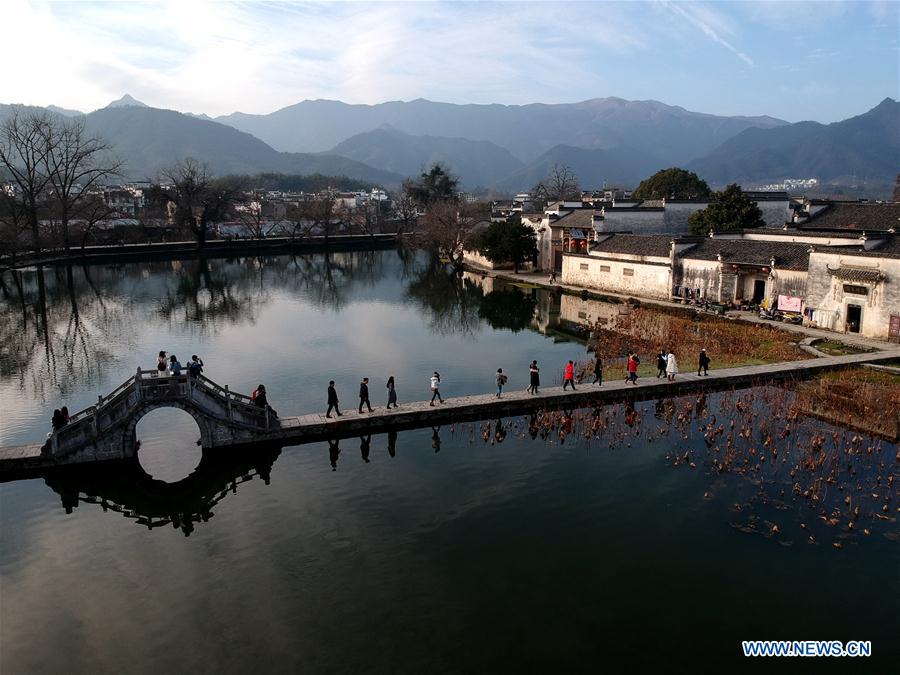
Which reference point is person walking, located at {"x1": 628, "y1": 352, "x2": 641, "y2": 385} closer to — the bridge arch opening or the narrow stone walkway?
the narrow stone walkway

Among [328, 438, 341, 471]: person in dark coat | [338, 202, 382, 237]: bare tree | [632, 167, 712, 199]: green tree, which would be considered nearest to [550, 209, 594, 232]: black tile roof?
[632, 167, 712, 199]: green tree

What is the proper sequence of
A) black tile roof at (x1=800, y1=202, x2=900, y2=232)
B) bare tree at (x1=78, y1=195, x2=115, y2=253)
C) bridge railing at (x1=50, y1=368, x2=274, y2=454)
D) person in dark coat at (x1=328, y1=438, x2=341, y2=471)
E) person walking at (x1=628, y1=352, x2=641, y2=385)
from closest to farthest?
bridge railing at (x1=50, y1=368, x2=274, y2=454) < person in dark coat at (x1=328, y1=438, x2=341, y2=471) < person walking at (x1=628, y1=352, x2=641, y2=385) < black tile roof at (x1=800, y1=202, x2=900, y2=232) < bare tree at (x1=78, y1=195, x2=115, y2=253)

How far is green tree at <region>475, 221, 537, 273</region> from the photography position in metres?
63.7

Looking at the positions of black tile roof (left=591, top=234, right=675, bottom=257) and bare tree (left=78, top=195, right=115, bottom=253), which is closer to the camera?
black tile roof (left=591, top=234, right=675, bottom=257)

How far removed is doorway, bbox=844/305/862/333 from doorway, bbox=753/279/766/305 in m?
7.61

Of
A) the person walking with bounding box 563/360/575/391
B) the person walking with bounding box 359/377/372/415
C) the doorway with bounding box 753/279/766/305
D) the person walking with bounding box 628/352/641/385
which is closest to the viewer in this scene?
the person walking with bounding box 359/377/372/415

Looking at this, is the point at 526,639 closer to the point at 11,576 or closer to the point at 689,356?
the point at 11,576

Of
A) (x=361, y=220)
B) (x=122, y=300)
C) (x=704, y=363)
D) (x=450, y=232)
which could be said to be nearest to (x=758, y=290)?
(x=704, y=363)

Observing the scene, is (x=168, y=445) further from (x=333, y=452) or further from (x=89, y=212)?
(x=89, y=212)

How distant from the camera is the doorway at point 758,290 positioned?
134 feet

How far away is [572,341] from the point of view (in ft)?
117

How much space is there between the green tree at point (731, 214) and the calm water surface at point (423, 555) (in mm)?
37590

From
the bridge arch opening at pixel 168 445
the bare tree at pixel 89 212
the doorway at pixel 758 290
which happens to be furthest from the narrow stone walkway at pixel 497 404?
the bare tree at pixel 89 212

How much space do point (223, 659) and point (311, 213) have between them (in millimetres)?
95638
